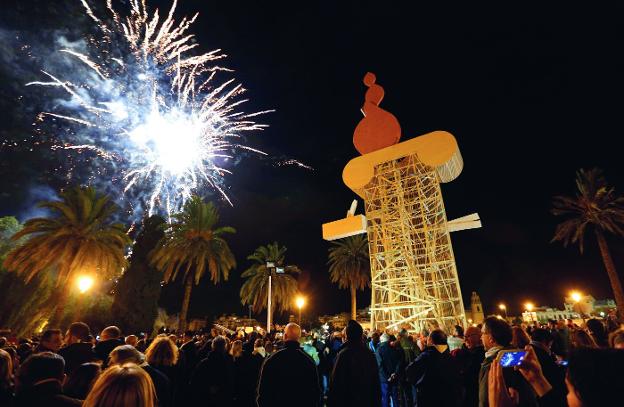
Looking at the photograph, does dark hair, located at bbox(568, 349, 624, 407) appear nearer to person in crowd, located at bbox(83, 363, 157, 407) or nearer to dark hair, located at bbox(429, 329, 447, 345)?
person in crowd, located at bbox(83, 363, 157, 407)

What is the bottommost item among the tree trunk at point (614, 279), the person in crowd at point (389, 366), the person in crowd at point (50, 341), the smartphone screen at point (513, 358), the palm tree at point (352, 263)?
the person in crowd at point (389, 366)

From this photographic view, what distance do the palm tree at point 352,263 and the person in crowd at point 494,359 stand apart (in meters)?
33.1

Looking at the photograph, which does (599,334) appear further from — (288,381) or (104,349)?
(104,349)

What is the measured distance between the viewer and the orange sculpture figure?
91.0 feet

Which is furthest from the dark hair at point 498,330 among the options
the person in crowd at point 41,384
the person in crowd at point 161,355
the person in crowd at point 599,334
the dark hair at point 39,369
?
the person in crowd at point 161,355

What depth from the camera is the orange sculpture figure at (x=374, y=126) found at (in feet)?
91.0

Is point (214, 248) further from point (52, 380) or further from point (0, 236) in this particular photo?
point (0, 236)

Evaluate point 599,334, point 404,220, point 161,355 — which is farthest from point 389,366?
point 404,220

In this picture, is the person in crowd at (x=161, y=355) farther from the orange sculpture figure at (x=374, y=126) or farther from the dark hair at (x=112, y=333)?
the orange sculpture figure at (x=374, y=126)

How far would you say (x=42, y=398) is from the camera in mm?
2459

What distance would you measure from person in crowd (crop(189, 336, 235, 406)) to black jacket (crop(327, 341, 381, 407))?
2015 mm

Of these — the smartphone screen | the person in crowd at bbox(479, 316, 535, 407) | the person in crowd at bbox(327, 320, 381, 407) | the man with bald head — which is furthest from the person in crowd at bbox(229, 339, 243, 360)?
the smartphone screen

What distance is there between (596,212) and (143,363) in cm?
3141

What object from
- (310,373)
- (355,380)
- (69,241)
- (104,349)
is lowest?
(355,380)
